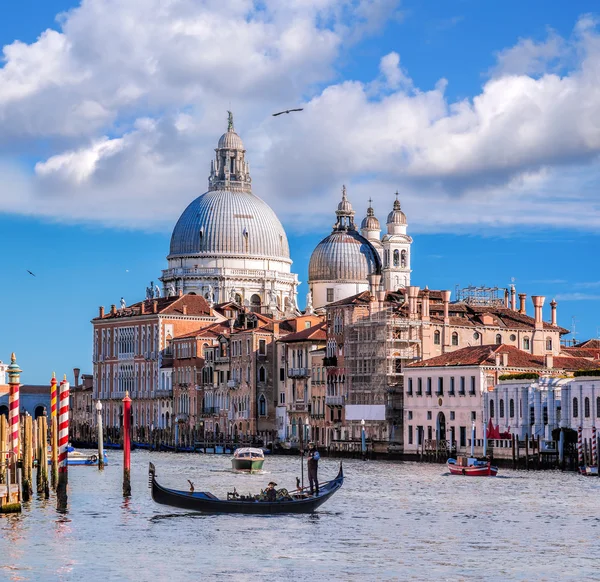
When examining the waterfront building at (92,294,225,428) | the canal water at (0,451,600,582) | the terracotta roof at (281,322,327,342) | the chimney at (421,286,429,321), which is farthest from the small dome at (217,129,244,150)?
the canal water at (0,451,600,582)

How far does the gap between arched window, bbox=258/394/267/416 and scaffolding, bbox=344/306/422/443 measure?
12481 millimetres

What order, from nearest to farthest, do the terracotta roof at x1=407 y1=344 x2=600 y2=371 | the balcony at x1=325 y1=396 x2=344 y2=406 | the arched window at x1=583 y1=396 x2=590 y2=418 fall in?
the arched window at x1=583 y1=396 x2=590 y2=418 < the terracotta roof at x1=407 y1=344 x2=600 y2=371 < the balcony at x1=325 y1=396 x2=344 y2=406

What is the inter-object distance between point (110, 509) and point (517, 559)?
13962 millimetres

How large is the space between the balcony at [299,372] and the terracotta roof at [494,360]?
47.3ft

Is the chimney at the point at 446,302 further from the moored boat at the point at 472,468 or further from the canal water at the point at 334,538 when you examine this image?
the canal water at the point at 334,538

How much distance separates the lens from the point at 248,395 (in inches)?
3841

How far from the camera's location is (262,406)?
97.3m

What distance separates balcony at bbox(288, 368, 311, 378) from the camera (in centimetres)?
9153

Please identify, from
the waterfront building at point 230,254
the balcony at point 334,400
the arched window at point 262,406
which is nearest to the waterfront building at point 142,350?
the waterfront building at point 230,254

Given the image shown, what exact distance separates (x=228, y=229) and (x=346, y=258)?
1057 centimetres

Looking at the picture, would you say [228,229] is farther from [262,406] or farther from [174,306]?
[262,406]

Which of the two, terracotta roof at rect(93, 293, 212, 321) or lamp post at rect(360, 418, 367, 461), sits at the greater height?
terracotta roof at rect(93, 293, 212, 321)

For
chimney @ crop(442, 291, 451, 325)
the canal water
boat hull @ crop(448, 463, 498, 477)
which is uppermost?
chimney @ crop(442, 291, 451, 325)

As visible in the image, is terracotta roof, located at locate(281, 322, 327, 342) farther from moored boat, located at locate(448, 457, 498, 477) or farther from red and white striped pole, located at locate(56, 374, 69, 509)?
red and white striped pole, located at locate(56, 374, 69, 509)
